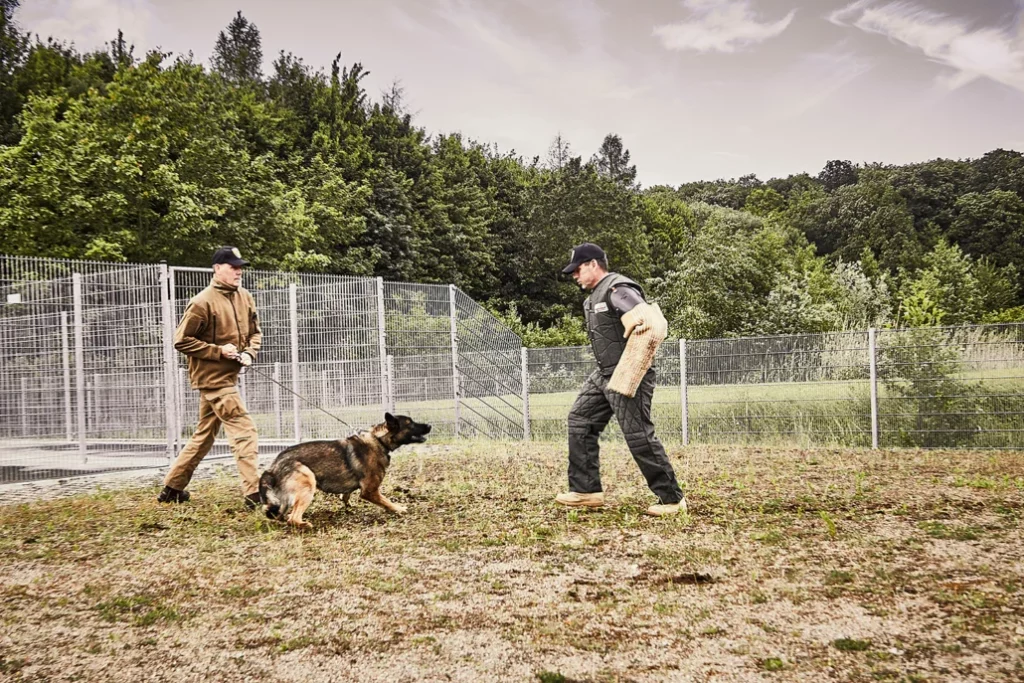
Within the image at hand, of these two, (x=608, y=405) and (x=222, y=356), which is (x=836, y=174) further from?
(x=222, y=356)

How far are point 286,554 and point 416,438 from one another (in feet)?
5.40

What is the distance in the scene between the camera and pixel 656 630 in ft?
11.7

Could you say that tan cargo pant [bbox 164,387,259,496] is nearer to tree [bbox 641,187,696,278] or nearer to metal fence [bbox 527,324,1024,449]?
metal fence [bbox 527,324,1024,449]

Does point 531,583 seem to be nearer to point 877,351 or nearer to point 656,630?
point 656,630

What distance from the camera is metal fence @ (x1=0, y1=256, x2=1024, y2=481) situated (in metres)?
11.1

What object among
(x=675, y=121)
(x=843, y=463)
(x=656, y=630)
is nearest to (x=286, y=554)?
(x=656, y=630)

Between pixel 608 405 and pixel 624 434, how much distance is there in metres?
0.49

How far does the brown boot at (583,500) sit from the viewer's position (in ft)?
22.0

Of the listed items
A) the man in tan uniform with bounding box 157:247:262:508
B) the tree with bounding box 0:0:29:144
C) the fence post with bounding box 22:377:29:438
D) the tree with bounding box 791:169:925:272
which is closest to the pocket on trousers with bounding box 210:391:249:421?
the man in tan uniform with bounding box 157:247:262:508

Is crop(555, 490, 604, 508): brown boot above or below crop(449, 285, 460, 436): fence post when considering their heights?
below

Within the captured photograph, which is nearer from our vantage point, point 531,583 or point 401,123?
point 531,583

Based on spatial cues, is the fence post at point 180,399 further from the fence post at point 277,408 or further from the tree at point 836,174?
the tree at point 836,174

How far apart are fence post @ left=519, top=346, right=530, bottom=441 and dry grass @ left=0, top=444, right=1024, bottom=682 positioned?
23.3ft

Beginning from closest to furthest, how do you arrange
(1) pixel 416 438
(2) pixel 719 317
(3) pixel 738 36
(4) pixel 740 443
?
(1) pixel 416 438 → (4) pixel 740 443 → (2) pixel 719 317 → (3) pixel 738 36
